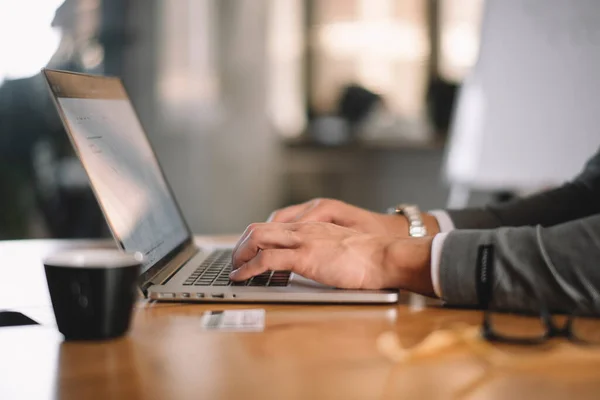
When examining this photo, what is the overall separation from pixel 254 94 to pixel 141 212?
335 cm

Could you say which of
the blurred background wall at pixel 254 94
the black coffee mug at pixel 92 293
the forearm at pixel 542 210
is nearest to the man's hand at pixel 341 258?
the black coffee mug at pixel 92 293

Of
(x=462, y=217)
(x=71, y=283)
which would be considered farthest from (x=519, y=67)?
(x=71, y=283)

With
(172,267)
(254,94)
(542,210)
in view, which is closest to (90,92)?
(172,267)

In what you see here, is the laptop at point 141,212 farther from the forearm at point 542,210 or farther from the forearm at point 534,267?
Result: the forearm at point 542,210

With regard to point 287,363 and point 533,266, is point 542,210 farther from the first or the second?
point 287,363

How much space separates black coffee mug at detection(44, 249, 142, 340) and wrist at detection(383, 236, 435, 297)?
1.04 feet

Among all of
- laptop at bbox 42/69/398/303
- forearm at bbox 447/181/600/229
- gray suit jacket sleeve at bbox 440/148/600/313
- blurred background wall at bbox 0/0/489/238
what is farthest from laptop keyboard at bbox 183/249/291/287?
blurred background wall at bbox 0/0/489/238

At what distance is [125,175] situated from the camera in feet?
3.58

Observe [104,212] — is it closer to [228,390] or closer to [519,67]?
[228,390]

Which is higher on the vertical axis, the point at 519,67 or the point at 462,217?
the point at 519,67

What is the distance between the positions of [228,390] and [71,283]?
0.73ft

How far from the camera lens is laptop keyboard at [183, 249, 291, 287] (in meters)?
1.02

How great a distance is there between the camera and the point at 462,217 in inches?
52.3

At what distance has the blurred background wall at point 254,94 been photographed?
166 inches
